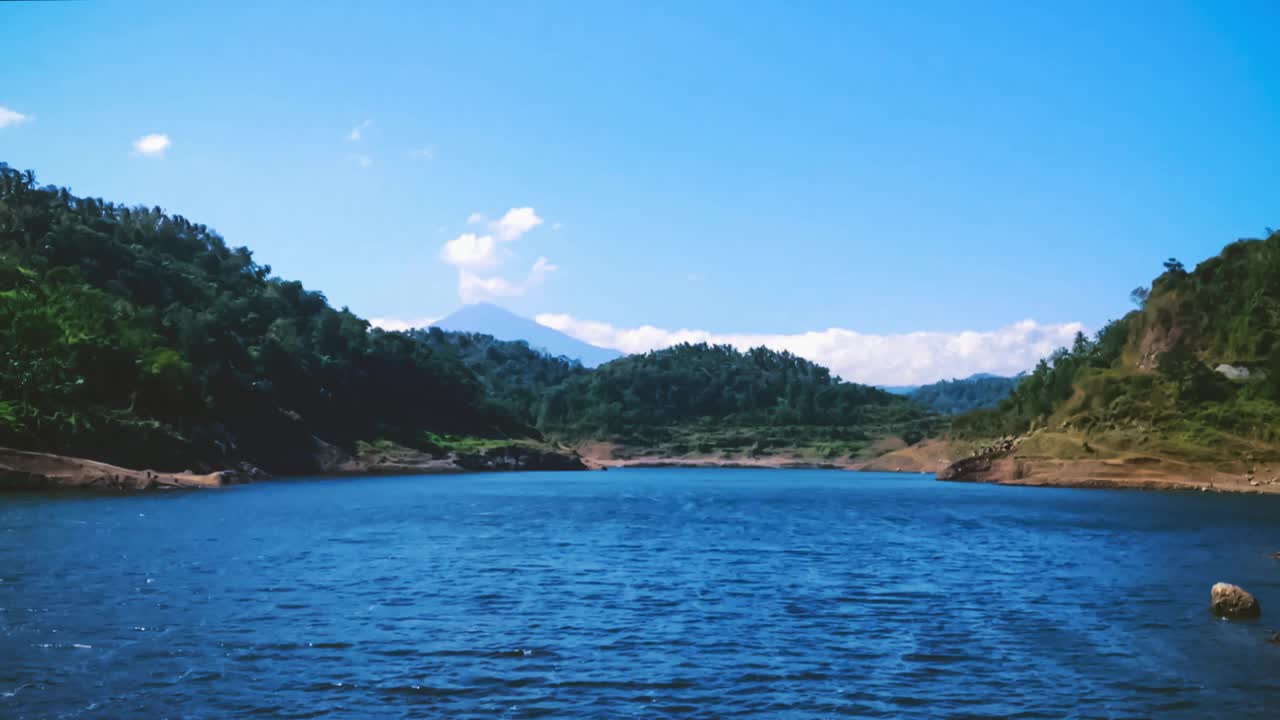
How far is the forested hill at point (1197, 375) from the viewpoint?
450 ft

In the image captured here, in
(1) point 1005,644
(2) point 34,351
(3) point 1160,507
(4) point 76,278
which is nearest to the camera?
(1) point 1005,644

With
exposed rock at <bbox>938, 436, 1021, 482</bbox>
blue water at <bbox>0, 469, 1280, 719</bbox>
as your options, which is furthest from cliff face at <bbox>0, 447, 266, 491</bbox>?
exposed rock at <bbox>938, 436, 1021, 482</bbox>

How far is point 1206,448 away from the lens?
5344 inches

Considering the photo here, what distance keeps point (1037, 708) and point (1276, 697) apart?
6.37m

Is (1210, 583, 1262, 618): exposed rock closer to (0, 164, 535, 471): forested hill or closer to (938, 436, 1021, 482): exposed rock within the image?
(0, 164, 535, 471): forested hill

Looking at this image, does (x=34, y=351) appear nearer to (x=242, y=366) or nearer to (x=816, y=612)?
(x=242, y=366)

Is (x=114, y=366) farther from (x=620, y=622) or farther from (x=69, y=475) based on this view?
(x=620, y=622)

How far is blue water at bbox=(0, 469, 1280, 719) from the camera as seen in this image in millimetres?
25516

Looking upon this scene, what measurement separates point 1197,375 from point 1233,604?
416ft

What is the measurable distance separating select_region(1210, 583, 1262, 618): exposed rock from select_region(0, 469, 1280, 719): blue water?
67cm

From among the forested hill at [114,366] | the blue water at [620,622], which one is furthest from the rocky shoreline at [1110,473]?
the forested hill at [114,366]

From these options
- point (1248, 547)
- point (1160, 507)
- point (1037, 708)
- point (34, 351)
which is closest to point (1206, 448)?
point (1160, 507)

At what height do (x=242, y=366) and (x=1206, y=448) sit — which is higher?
(x=242, y=366)

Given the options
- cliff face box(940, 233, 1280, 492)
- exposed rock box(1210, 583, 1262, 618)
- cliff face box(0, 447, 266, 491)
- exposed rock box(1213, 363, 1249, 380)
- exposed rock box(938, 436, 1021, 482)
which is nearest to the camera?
exposed rock box(1210, 583, 1262, 618)
